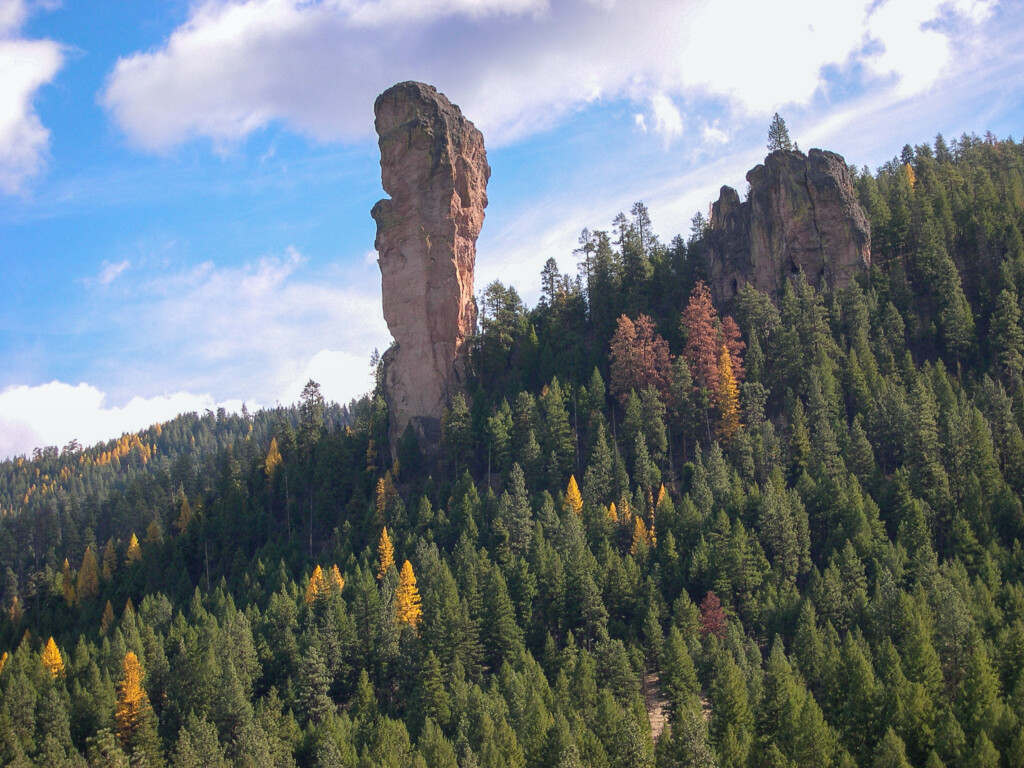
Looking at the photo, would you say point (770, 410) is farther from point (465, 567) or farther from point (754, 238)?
point (465, 567)

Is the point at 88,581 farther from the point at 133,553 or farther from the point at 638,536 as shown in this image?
the point at 638,536

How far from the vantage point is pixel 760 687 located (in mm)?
48906

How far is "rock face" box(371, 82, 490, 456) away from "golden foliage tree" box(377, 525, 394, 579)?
60.4ft

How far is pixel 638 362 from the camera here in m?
82.3

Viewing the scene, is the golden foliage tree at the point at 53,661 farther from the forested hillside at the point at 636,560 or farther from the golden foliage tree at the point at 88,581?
the golden foliage tree at the point at 88,581

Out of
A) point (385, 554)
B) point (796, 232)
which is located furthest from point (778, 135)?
point (385, 554)

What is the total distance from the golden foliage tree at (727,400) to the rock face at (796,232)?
1273 centimetres

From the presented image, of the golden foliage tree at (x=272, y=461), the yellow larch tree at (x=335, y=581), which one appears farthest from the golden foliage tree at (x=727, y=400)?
the golden foliage tree at (x=272, y=461)

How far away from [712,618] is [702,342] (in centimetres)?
2894

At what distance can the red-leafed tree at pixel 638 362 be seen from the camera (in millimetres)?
81688

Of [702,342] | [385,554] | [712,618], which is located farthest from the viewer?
[702,342]

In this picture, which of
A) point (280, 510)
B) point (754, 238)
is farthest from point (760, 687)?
point (280, 510)

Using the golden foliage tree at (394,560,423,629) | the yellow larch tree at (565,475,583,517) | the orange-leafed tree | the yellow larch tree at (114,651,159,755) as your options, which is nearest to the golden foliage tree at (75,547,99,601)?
the orange-leafed tree

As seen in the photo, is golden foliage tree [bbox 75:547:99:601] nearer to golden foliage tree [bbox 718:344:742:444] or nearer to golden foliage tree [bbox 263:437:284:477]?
golden foliage tree [bbox 263:437:284:477]
